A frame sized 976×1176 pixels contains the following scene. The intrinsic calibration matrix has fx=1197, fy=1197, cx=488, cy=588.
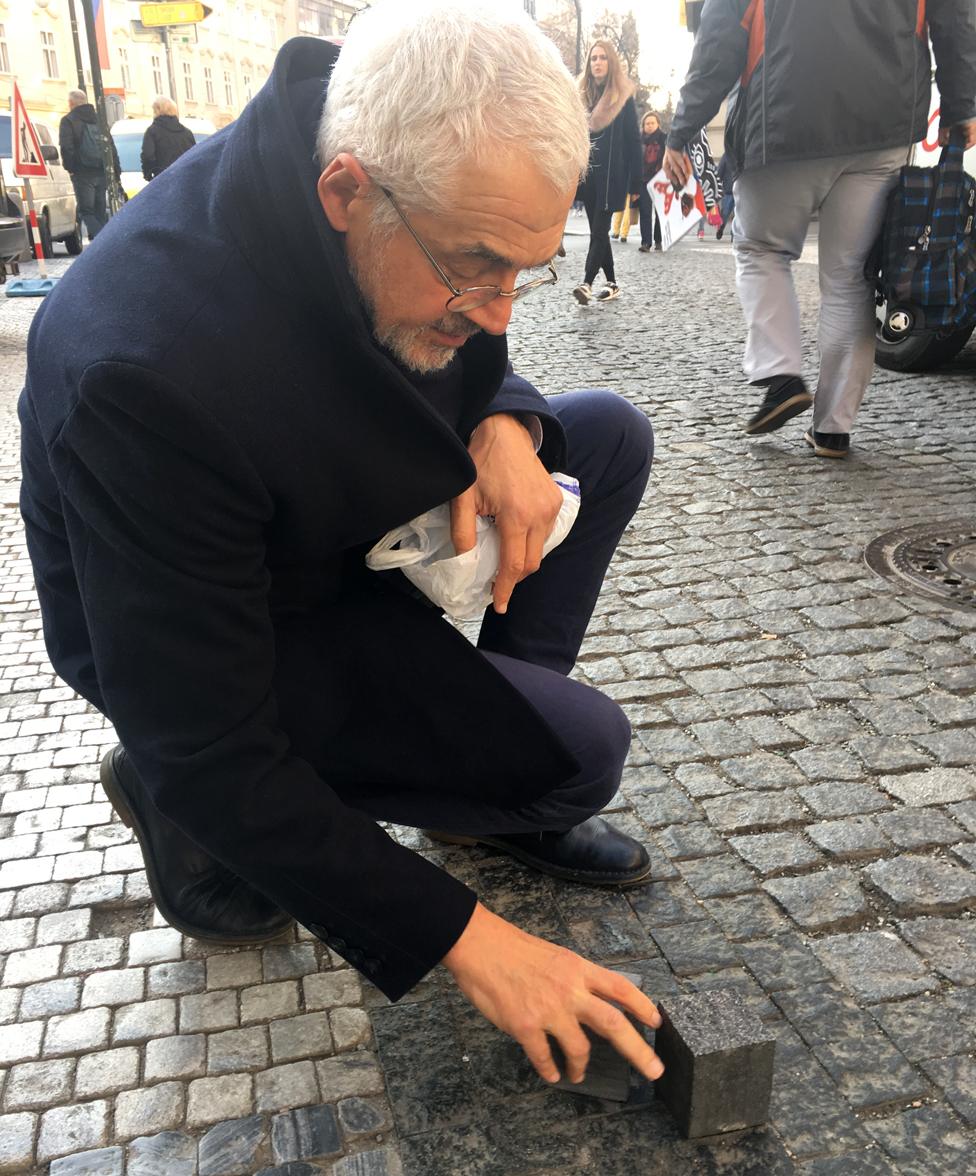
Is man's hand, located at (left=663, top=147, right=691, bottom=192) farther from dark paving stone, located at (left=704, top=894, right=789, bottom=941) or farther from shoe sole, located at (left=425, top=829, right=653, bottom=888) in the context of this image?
dark paving stone, located at (left=704, top=894, right=789, bottom=941)

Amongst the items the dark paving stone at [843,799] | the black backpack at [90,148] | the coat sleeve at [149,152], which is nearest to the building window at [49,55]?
the black backpack at [90,148]

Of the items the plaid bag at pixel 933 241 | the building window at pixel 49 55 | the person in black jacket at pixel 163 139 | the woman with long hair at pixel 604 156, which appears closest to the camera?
the plaid bag at pixel 933 241

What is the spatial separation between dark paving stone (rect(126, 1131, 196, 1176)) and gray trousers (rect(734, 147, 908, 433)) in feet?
13.4

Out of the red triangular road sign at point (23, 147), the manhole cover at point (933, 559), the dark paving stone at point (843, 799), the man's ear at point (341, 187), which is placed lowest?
the manhole cover at point (933, 559)

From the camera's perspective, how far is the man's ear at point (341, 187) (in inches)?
60.6

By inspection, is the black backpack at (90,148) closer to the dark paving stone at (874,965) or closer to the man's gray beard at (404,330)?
the man's gray beard at (404,330)

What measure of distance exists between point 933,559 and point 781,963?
2.21 m

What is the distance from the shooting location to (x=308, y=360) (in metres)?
1.64

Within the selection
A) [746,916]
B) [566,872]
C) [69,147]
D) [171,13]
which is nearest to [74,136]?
[69,147]

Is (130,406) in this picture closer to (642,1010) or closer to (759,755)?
(642,1010)

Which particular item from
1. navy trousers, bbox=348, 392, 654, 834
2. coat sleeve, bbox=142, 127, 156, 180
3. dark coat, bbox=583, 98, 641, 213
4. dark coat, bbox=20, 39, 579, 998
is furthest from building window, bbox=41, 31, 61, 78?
dark coat, bbox=20, 39, 579, 998

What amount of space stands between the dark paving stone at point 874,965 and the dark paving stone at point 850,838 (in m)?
0.25

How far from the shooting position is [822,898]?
2270 mm

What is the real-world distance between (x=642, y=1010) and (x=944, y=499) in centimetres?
338
